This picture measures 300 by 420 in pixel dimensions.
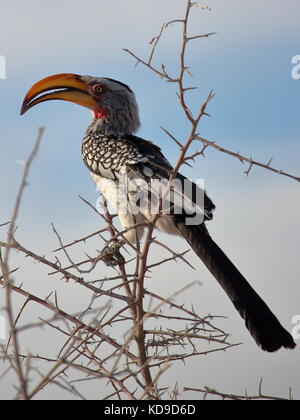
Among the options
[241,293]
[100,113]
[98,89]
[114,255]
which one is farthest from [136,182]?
[98,89]

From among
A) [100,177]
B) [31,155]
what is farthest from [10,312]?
[100,177]

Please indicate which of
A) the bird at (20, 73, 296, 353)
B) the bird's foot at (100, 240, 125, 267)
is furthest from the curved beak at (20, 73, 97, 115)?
the bird's foot at (100, 240, 125, 267)

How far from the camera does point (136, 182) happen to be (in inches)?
182

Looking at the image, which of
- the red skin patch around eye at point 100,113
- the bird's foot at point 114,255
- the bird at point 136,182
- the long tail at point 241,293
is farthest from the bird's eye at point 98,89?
the long tail at point 241,293

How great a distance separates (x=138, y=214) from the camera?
4.66 m

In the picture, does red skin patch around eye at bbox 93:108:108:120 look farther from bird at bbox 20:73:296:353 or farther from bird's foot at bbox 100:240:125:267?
bird's foot at bbox 100:240:125:267

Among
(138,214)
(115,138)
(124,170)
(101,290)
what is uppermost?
(115,138)

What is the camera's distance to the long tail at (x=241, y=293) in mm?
3846

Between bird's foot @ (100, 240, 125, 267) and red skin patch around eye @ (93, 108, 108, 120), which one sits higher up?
red skin patch around eye @ (93, 108, 108, 120)

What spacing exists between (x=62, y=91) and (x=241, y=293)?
264cm

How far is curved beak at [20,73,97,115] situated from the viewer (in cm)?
552

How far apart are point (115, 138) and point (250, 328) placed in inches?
85.6
